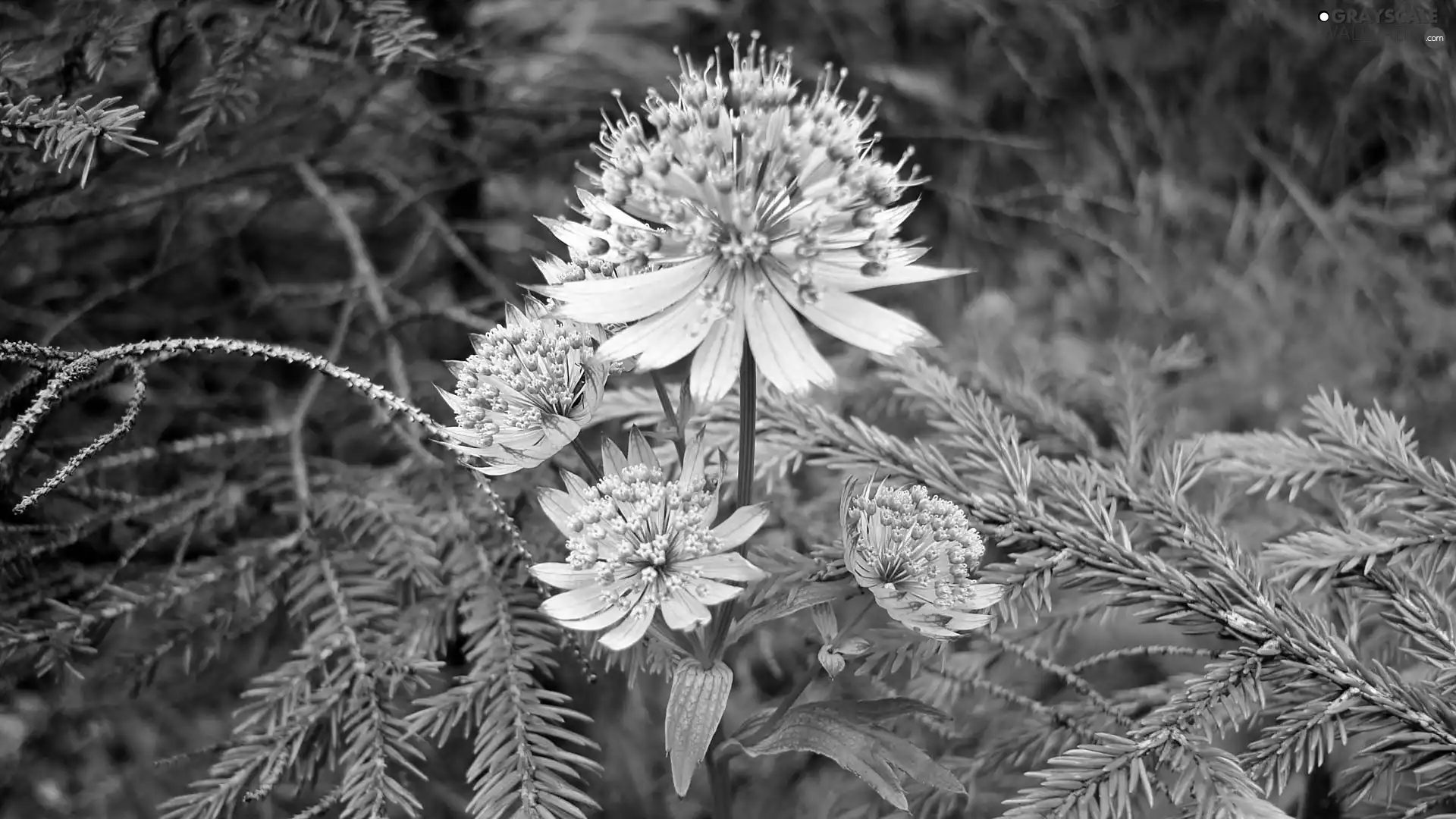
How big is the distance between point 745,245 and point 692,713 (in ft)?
1.49

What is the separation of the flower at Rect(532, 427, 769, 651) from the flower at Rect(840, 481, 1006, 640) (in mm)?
122

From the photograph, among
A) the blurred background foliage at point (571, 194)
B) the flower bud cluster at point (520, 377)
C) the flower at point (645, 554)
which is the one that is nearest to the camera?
the flower at point (645, 554)

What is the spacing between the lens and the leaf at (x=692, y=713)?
0.89 meters

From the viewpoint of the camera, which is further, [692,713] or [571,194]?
[571,194]

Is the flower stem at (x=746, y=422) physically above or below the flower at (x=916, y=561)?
above

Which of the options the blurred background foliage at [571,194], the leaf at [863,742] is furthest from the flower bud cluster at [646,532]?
the blurred background foliage at [571,194]

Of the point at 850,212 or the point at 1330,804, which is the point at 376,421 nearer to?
the point at 850,212

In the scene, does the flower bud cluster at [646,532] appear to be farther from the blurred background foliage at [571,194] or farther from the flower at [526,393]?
the blurred background foliage at [571,194]

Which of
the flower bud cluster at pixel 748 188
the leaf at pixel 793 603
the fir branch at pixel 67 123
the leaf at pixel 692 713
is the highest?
the flower bud cluster at pixel 748 188

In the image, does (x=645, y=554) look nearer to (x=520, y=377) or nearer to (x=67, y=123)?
(x=520, y=377)

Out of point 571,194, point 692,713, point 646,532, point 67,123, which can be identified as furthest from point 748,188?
point 571,194

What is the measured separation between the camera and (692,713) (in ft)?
3.00

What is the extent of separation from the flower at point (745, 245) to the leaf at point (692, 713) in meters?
0.29

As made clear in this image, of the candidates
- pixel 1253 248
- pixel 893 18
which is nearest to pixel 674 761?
pixel 893 18
